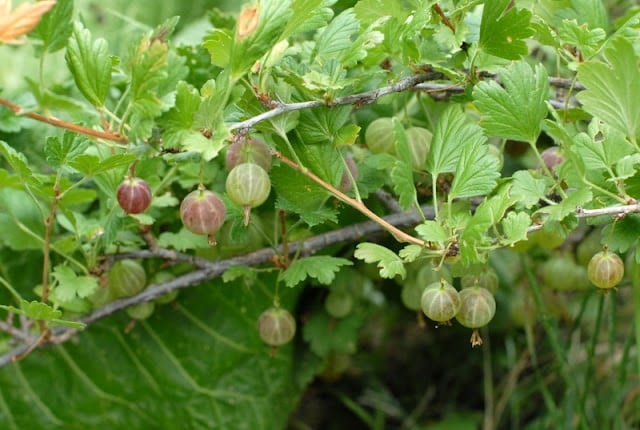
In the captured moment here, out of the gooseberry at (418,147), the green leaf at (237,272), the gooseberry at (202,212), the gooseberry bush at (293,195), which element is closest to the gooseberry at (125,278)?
the gooseberry bush at (293,195)

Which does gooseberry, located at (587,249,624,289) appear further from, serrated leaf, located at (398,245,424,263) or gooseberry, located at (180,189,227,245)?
gooseberry, located at (180,189,227,245)

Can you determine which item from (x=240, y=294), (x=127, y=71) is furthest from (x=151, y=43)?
(x=240, y=294)

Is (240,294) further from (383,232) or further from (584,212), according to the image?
(584,212)

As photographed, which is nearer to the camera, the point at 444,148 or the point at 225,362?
the point at 444,148

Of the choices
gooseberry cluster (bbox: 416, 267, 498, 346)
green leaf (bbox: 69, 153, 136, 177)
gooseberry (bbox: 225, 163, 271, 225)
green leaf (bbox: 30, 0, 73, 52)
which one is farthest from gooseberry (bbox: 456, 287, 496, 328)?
green leaf (bbox: 30, 0, 73, 52)

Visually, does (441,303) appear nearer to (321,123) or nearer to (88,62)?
(321,123)

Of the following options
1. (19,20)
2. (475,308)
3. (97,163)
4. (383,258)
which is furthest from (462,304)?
(19,20)
